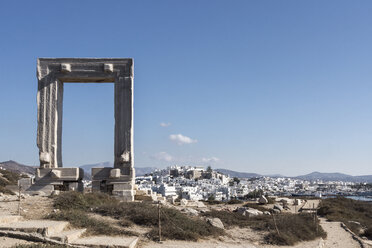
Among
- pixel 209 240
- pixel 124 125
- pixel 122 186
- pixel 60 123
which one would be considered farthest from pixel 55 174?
pixel 209 240

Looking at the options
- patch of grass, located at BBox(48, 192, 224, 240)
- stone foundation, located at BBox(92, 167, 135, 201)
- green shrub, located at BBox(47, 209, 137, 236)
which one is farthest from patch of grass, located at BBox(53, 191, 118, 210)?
stone foundation, located at BBox(92, 167, 135, 201)

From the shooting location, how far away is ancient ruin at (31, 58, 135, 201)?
1521cm

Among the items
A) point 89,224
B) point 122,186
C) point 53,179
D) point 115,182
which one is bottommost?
point 89,224

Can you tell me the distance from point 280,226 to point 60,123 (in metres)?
10.7

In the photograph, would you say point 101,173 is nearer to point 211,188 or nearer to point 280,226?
point 280,226

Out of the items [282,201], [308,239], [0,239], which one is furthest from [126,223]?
[282,201]

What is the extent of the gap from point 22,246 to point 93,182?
915cm

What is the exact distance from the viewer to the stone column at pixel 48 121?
50.9 feet

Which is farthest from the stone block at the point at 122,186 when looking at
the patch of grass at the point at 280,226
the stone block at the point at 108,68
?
the stone block at the point at 108,68

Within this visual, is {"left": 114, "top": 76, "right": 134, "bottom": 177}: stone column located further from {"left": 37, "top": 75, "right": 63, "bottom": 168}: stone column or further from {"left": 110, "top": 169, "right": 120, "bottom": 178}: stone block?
{"left": 37, "top": 75, "right": 63, "bottom": 168}: stone column

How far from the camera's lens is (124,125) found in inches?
608

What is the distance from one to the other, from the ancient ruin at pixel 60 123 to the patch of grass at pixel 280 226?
460 cm

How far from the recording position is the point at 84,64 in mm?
16031

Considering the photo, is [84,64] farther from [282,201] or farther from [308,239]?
[282,201]
